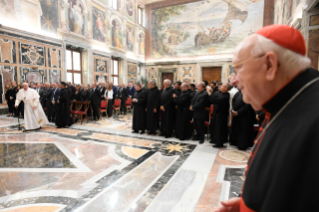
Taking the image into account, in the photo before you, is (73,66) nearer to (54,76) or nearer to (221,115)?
(54,76)

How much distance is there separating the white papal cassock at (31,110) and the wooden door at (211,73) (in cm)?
1383

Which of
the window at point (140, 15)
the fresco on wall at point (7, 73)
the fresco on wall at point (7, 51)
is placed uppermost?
the window at point (140, 15)

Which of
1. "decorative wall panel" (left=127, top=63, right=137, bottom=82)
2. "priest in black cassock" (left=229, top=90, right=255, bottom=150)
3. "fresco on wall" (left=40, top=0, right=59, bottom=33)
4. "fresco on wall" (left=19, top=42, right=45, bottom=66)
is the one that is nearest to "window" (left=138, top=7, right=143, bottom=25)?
"decorative wall panel" (left=127, top=63, right=137, bottom=82)

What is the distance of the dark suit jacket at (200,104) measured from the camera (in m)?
5.11

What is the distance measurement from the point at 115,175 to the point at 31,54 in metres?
9.51

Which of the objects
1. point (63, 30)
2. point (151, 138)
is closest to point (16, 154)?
point (151, 138)

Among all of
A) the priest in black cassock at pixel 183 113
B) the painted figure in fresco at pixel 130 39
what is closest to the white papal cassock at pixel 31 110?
the priest in black cassock at pixel 183 113

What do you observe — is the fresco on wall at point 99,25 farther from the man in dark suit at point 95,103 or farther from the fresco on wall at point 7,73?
the man in dark suit at point 95,103

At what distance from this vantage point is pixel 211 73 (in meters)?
16.8

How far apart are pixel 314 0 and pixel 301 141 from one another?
15.9 feet

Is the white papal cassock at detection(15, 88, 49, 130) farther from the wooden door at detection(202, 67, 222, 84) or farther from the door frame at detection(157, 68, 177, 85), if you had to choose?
the wooden door at detection(202, 67, 222, 84)

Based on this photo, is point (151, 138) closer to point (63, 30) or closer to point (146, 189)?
point (146, 189)

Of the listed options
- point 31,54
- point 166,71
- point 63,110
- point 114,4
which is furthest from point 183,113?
point 114,4

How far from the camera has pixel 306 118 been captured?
60 centimetres
